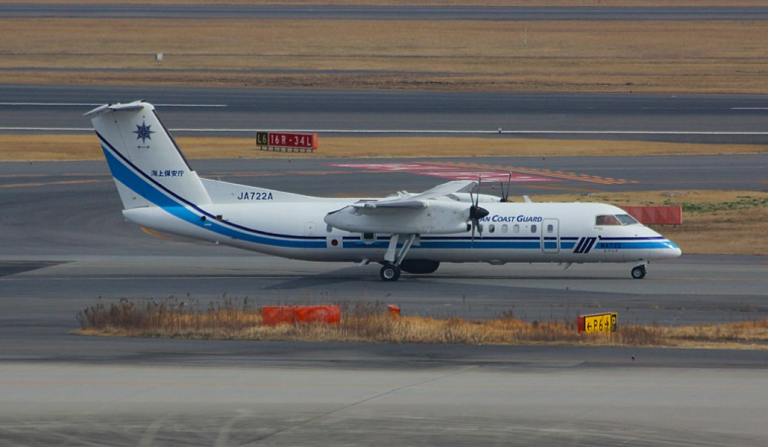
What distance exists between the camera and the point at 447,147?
6775 centimetres

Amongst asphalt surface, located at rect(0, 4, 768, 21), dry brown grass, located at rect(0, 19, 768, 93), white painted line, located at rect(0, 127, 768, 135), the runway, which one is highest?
asphalt surface, located at rect(0, 4, 768, 21)

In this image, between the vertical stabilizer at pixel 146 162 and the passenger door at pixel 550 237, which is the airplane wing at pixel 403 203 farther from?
the vertical stabilizer at pixel 146 162

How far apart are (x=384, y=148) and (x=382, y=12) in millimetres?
87654

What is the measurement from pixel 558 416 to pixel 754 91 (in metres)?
78.2

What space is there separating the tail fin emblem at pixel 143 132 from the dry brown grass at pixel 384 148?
1024 inches

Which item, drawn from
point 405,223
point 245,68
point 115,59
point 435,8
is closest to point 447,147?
point 405,223

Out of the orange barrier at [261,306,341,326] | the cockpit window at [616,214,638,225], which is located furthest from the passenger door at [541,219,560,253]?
the orange barrier at [261,306,341,326]

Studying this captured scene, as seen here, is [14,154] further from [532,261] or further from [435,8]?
[435,8]

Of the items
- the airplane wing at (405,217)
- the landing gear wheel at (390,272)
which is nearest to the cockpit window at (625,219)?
the airplane wing at (405,217)

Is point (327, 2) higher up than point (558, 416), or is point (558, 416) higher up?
point (327, 2)

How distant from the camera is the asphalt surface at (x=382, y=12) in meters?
145

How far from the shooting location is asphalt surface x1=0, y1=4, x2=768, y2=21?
144875 millimetres

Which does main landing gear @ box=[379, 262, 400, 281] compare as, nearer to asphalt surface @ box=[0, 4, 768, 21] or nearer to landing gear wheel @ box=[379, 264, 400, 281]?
landing gear wheel @ box=[379, 264, 400, 281]

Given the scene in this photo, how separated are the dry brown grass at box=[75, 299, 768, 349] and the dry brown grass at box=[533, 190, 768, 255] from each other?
1625 cm
